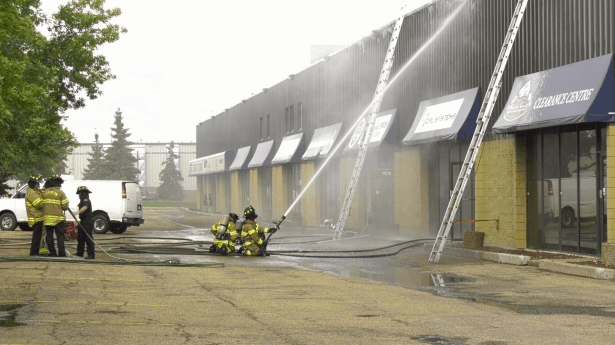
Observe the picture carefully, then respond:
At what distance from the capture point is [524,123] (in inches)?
791

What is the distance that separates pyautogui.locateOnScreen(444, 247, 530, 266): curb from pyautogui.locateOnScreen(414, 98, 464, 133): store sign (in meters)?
4.69

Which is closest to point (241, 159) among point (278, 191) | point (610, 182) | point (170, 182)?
point (278, 191)

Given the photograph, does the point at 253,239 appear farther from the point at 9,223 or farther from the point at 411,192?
the point at 9,223

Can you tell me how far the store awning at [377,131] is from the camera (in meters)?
30.3

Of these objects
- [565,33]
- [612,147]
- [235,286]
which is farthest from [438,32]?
[235,286]

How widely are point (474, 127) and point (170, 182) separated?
99561 millimetres

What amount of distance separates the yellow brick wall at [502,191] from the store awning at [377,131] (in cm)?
653

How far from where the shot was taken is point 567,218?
20.3m

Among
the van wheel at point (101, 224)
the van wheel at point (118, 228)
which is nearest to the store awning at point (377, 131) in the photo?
the van wheel at point (118, 228)

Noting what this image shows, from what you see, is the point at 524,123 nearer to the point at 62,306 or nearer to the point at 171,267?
the point at 171,267

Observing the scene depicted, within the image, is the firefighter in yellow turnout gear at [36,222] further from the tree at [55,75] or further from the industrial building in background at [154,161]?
the industrial building in background at [154,161]

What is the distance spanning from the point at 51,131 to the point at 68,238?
371cm

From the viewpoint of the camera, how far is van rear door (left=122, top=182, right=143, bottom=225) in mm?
33000

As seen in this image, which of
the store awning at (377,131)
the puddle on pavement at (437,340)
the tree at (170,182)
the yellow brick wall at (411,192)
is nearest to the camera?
the puddle on pavement at (437,340)
